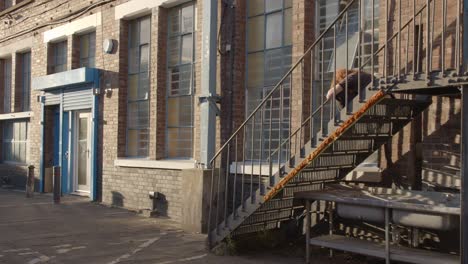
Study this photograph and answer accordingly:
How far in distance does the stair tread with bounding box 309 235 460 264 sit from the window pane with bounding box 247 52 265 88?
11.3 feet

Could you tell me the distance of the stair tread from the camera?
5.58 meters

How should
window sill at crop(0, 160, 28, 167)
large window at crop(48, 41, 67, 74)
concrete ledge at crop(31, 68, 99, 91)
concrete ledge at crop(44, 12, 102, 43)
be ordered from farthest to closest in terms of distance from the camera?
window sill at crop(0, 160, 28, 167), large window at crop(48, 41, 67, 74), concrete ledge at crop(44, 12, 102, 43), concrete ledge at crop(31, 68, 99, 91)

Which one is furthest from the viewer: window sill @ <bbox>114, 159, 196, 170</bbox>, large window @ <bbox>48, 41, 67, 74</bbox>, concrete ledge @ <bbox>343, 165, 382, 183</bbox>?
large window @ <bbox>48, 41, 67, 74</bbox>

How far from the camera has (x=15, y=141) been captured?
1738 cm

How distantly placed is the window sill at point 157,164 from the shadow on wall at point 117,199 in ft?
2.17

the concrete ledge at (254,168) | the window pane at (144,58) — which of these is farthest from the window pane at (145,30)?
the concrete ledge at (254,168)

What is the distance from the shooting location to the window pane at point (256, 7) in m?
9.49

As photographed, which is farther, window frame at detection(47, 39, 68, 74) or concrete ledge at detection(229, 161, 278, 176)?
window frame at detection(47, 39, 68, 74)

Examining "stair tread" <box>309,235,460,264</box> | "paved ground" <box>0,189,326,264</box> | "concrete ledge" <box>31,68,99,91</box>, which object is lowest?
"paved ground" <box>0,189,326,264</box>

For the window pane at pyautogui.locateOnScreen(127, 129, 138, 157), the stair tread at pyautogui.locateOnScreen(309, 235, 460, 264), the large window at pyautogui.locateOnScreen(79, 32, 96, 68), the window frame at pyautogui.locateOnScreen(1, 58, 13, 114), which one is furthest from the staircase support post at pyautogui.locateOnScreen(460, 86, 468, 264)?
the window frame at pyautogui.locateOnScreen(1, 58, 13, 114)

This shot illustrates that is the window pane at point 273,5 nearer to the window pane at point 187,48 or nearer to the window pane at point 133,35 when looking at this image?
the window pane at point 187,48

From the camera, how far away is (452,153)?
6574 mm

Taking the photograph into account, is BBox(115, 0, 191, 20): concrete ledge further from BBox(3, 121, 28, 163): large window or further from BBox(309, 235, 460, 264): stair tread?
BBox(3, 121, 28, 163): large window

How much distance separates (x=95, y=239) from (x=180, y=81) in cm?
382
